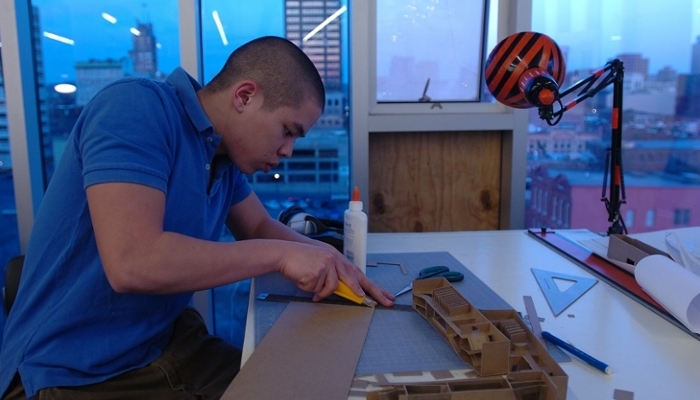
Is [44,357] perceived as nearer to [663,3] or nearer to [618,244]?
[618,244]

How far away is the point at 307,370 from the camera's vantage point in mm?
730

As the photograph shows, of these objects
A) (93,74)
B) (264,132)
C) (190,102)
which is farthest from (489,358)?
(93,74)

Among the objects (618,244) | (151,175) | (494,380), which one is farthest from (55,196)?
(618,244)

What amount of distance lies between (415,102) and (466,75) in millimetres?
259

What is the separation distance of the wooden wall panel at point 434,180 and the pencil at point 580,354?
4.23 feet

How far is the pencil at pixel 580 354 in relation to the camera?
30.4 inches

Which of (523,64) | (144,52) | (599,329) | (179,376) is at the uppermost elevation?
(144,52)

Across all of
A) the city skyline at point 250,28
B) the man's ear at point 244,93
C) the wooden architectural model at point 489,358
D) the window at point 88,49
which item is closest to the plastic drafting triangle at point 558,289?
the wooden architectural model at point 489,358

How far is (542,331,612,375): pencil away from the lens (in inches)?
30.4

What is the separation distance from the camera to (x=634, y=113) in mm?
2176

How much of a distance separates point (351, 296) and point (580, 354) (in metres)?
0.41

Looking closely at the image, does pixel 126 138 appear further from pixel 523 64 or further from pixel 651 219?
pixel 651 219

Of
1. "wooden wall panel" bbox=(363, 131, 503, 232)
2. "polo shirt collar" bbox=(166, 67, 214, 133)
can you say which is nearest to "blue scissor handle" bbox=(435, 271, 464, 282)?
"polo shirt collar" bbox=(166, 67, 214, 133)

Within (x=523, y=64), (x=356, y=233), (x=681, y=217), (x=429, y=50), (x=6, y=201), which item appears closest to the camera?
(x=356, y=233)
